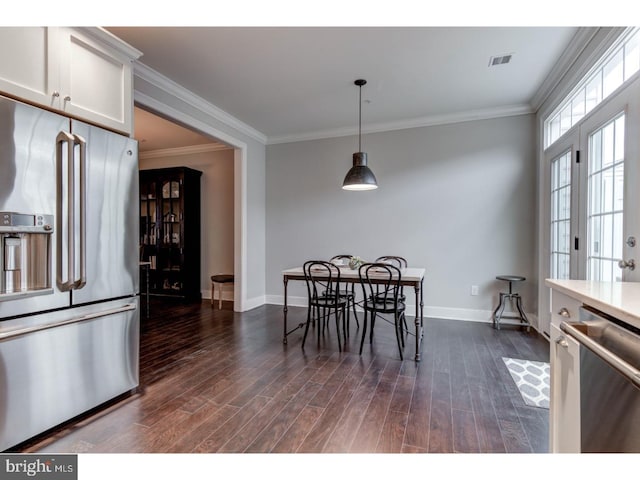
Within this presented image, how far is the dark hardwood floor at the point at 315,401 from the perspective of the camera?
1.69 m

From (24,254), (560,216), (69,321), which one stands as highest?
(560,216)

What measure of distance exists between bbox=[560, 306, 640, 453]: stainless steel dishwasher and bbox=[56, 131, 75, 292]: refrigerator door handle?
244cm

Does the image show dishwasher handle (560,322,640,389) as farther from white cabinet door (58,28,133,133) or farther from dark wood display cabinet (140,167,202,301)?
dark wood display cabinet (140,167,202,301)

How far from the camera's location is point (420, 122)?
4.38 metres

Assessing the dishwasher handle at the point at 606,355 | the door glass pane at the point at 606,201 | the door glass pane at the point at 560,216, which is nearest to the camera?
the dishwasher handle at the point at 606,355

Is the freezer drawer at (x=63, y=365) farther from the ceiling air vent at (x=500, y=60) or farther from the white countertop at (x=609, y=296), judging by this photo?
the ceiling air vent at (x=500, y=60)

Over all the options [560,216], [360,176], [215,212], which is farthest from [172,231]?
[560,216]

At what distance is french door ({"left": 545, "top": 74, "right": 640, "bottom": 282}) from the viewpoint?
1862mm

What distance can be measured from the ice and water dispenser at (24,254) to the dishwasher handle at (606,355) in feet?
8.11

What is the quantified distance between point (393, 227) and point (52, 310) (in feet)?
12.6

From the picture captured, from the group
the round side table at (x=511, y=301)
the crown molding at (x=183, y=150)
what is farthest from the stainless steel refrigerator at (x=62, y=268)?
the round side table at (x=511, y=301)

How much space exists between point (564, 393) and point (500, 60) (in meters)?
2.88
